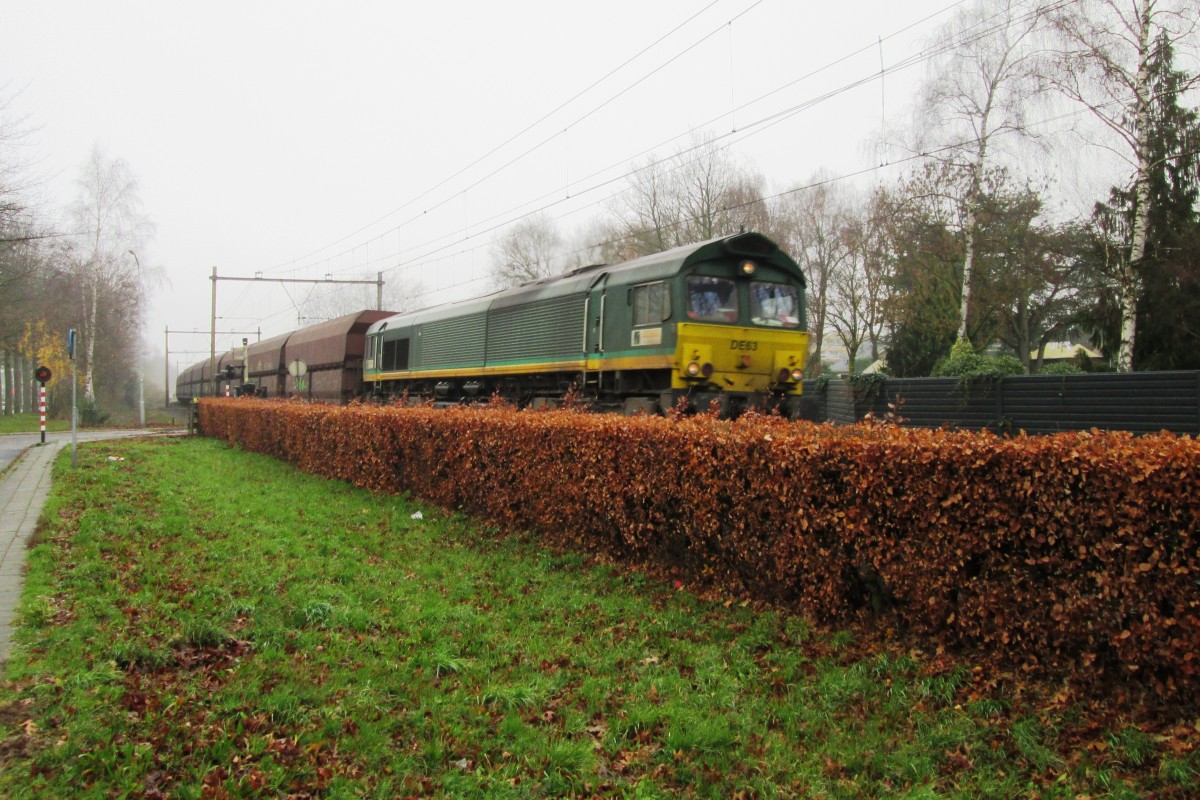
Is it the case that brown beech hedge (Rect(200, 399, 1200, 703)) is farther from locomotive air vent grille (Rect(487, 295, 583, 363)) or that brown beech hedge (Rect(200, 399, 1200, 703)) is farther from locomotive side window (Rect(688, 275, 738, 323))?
locomotive air vent grille (Rect(487, 295, 583, 363))

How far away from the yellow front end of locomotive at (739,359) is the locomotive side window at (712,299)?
0.17 m

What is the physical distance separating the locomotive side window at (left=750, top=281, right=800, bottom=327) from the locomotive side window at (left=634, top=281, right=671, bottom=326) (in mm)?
1453

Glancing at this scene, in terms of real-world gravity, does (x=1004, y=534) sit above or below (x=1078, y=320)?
below

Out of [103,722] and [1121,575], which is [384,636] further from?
[1121,575]

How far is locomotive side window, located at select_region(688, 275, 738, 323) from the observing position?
11.3m

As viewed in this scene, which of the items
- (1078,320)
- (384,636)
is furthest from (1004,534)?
(1078,320)

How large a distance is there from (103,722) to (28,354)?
52.8m

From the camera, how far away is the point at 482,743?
4.10 m

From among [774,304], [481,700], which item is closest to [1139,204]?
[774,304]

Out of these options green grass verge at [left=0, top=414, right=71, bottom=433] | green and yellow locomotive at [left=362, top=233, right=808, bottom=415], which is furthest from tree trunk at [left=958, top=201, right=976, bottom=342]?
Result: green grass verge at [left=0, top=414, right=71, bottom=433]

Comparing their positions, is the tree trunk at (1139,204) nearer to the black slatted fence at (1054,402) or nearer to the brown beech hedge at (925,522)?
the black slatted fence at (1054,402)

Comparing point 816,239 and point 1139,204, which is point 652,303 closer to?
point 1139,204

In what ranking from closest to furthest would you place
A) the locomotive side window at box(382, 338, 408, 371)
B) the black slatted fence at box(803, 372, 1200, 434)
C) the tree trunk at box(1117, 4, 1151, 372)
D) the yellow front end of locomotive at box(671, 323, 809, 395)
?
the black slatted fence at box(803, 372, 1200, 434)
the yellow front end of locomotive at box(671, 323, 809, 395)
the tree trunk at box(1117, 4, 1151, 372)
the locomotive side window at box(382, 338, 408, 371)

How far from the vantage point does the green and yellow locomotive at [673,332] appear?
1120 centimetres
